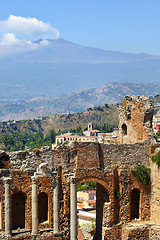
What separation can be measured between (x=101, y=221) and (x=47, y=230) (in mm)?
4152

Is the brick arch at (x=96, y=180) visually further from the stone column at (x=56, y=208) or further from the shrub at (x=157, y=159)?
the shrub at (x=157, y=159)

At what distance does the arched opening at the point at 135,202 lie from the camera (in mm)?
28141

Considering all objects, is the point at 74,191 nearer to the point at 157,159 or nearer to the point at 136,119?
the point at 157,159

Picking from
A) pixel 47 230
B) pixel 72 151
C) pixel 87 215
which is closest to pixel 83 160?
pixel 72 151

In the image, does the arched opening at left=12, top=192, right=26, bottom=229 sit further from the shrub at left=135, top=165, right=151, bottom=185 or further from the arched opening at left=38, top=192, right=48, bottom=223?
the shrub at left=135, top=165, right=151, bottom=185

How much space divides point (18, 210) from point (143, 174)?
8058 millimetres

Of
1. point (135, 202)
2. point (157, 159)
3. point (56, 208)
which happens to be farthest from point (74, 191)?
point (157, 159)

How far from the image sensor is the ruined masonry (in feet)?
82.3

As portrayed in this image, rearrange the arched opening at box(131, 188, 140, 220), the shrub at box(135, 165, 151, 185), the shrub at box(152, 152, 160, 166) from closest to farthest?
the shrub at box(152, 152, 160, 166) < the shrub at box(135, 165, 151, 185) < the arched opening at box(131, 188, 140, 220)

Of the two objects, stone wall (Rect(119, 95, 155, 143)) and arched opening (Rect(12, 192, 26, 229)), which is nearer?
arched opening (Rect(12, 192, 26, 229))

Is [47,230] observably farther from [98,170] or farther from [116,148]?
[116,148]

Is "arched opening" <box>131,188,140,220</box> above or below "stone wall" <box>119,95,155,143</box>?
below

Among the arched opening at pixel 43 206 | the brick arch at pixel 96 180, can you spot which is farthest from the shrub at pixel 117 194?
the arched opening at pixel 43 206

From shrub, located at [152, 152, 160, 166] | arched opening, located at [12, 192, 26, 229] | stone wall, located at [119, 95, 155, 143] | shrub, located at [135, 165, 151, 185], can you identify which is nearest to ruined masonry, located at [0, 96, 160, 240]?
arched opening, located at [12, 192, 26, 229]
